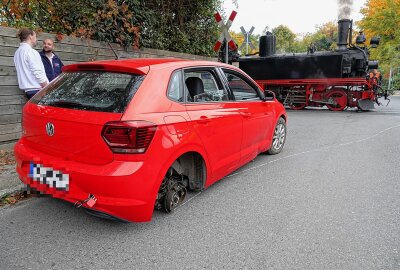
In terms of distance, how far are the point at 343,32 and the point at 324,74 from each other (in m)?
1.76

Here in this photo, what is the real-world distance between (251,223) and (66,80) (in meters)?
2.31

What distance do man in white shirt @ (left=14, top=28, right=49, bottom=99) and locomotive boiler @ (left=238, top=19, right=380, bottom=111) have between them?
10.9 m

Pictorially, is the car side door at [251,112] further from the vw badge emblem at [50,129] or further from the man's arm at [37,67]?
the man's arm at [37,67]

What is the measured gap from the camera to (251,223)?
313 centimetres

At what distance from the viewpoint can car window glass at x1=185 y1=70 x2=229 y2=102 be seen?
3366 mm

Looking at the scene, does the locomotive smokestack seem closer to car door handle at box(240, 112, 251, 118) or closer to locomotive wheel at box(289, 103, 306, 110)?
locomotive wheel at box(289, 103, 306, 110)

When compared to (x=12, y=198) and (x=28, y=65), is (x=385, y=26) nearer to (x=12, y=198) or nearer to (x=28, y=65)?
(x=28, y=65)

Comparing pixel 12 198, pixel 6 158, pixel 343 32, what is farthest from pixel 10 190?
pixel 343 32

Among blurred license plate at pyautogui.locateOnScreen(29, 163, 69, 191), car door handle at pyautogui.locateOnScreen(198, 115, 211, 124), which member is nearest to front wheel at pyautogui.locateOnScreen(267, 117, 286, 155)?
car door handle at pyautogui.locateOnScreen(198, 115, 211, 124)

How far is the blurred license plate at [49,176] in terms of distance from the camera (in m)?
2.73

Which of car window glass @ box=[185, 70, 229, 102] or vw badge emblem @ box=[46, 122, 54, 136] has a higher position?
car window glass @ box=[185, 70, 229, 102]

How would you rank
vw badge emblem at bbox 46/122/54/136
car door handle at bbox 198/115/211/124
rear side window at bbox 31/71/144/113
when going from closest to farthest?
rear side window at bbox 31/71/144/113
vw badge emblem at bbox 46/122/54/136
car door handle at bbox 198/115/211/124

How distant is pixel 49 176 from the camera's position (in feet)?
9.20

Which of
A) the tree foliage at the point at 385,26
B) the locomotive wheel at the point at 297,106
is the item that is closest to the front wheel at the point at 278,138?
the locomotive wheel at the point at 297,106
